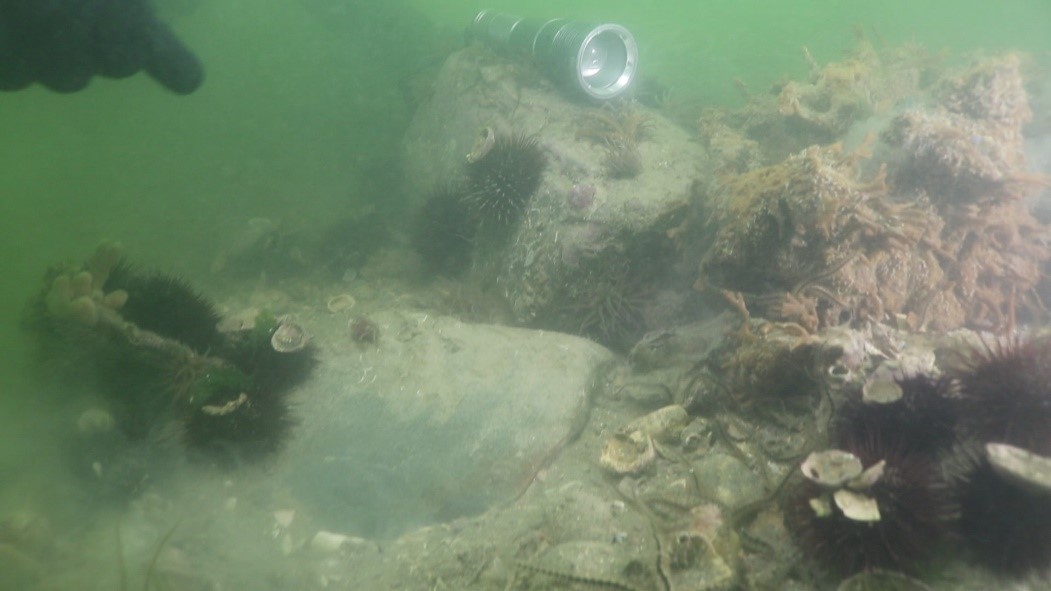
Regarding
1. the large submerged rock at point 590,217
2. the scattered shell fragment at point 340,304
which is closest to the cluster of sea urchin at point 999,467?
the large submerged rock at point 590,217

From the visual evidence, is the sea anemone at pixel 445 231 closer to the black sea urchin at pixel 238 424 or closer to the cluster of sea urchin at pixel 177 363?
the cluster of sea urchin at pixel 177 363

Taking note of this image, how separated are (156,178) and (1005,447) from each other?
1042 inches

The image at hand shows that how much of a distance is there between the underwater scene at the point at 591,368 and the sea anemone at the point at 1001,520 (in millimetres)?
14

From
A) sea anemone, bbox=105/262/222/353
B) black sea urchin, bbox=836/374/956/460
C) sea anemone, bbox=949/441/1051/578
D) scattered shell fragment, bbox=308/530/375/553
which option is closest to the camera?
sea anemone, bbox=949/441/1051/578

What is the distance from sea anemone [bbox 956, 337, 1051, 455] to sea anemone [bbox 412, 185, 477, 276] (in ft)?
22.1

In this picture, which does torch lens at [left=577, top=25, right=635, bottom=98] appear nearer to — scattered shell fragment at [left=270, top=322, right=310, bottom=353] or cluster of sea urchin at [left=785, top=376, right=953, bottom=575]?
scattered shell fragment at [left=270, top=322, right=310, bottom=353]

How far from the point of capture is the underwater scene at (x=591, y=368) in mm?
3092

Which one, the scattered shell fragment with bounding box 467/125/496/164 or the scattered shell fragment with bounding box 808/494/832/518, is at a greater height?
the scattered shell fragment with bounding box 808/494/832/518

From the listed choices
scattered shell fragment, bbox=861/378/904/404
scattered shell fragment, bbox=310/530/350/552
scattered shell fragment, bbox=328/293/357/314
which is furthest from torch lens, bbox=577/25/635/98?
scattered shell fragment, bbox=310/530/350/552

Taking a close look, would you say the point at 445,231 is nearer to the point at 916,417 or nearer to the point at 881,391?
the point at 881,391

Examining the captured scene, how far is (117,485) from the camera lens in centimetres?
540


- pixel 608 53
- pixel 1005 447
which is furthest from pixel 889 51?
pixel 1005 447

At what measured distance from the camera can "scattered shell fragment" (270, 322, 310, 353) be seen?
18.9ft

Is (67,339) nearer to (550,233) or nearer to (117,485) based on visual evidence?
(117,485)
